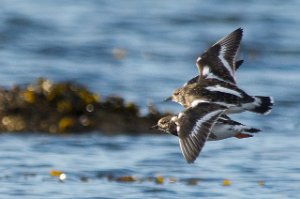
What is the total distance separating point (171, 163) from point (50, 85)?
56.9 inches

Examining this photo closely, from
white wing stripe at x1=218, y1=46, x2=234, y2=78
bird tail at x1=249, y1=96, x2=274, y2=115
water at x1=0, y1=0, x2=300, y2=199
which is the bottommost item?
water at x1=0, y1=0, x2=300, y2=199

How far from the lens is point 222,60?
8031 millimetres

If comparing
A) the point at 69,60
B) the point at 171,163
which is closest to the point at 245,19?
the point at 69,60

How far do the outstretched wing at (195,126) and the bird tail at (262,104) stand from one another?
0.25 meters

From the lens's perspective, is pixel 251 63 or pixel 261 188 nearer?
pixel 261 188

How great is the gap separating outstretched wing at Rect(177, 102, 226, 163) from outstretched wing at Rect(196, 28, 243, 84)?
0.59 metres

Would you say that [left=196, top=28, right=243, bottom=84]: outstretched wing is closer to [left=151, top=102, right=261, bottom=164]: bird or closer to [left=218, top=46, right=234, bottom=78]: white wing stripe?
[left=218, top=46, right=234, bottom=78]: white wing stripe

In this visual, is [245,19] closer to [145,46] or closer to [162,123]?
[145,46]

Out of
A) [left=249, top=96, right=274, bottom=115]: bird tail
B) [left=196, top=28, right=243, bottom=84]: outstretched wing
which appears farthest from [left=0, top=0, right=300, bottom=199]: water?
[left=196, top=28, right=243, bottom=84]: outstretched wing

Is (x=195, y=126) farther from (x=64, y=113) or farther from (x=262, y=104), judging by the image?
(x=64, y=113)

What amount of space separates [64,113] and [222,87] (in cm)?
204

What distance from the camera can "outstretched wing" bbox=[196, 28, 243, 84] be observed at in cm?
797

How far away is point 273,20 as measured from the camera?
16.2m

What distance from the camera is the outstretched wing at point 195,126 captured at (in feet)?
22.7
